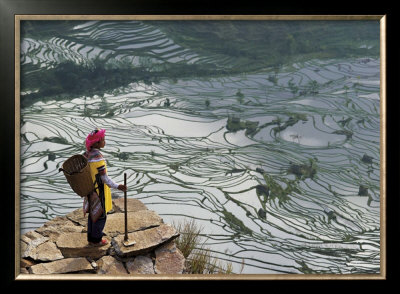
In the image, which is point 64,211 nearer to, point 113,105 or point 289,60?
point 113,105

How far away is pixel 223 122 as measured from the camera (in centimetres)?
265

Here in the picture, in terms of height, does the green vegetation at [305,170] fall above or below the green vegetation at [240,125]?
below

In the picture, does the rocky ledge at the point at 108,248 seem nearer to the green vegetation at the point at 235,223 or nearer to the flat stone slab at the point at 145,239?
the flat stone slab at the point at 145,239

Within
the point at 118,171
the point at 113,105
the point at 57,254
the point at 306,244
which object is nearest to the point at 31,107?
the point at 113,105

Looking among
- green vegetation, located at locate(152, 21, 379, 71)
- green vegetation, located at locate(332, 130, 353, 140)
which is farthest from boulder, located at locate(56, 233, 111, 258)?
green vegetation, located at locate(332, 130, 353, 140)

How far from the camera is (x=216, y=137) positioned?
8.69ft

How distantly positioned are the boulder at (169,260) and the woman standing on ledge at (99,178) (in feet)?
1.40

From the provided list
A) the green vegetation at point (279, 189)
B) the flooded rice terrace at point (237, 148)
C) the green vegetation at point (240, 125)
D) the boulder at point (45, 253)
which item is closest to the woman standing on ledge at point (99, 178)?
the flooded rice terrace at point (237, 148)

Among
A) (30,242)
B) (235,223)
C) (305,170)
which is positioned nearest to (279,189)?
(305,170)

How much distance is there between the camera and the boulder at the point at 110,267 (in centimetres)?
254

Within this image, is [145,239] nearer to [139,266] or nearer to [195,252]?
[139,266]

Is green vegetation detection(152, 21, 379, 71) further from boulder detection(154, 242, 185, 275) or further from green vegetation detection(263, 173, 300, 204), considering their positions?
boulder detection(154, 242, 185, 275)

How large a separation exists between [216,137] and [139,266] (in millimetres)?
1014
